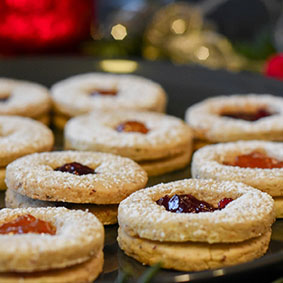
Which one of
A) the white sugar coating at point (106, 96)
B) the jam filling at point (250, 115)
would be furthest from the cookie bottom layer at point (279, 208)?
the white sugar coating at point (106, 96)

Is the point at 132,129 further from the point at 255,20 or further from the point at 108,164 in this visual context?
the point at 255,20

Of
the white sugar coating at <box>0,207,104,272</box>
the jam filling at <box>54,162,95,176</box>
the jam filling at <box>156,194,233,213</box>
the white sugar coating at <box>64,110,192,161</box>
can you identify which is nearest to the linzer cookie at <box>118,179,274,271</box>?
the jam filling at <box>156,194,233,213</box>

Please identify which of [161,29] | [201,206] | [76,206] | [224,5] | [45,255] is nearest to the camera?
[45,255]

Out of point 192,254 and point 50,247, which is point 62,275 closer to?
point 50,247

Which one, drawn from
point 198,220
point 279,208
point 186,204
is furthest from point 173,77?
point 198,220

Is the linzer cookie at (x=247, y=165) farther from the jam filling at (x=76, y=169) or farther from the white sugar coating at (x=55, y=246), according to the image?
the white sugar coating at (x=55, y=246)

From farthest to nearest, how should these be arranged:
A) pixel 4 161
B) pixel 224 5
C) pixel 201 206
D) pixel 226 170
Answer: pixel 224 5
pixel 4 161
pixel 226 170
pixel 201 206

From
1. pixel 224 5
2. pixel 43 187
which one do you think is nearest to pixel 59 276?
pixel 43 187
